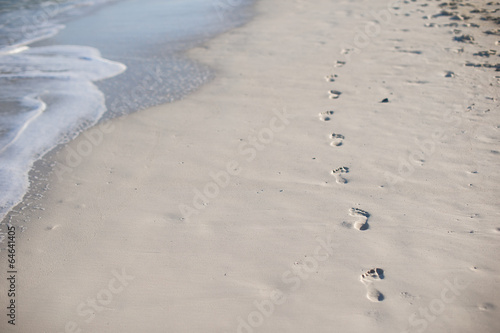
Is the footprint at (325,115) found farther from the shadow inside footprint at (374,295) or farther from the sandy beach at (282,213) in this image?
the shadow inside footprint at (374,295)

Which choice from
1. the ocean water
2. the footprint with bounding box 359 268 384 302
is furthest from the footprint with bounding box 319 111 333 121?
the footprint with bounding box 359 268 384 302

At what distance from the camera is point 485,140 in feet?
12.2

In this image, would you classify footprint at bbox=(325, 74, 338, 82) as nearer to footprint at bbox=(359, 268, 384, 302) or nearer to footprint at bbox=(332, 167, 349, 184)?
footprint at bbox=(332, 167, 349, 184)

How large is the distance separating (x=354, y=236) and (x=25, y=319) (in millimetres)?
2245

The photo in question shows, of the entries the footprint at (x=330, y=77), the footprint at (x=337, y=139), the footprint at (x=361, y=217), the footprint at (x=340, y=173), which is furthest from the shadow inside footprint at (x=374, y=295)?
the footprint at (x=330, y=77)

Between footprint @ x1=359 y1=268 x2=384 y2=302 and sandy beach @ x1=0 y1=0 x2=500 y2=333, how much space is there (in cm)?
1

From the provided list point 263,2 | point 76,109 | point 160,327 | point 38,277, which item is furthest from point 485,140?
point 263,2

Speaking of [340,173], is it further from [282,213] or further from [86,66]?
[86,66]

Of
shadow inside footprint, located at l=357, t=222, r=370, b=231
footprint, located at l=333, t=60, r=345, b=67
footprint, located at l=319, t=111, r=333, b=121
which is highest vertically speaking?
footprint, located at l=333, t=60, r=345, b=67

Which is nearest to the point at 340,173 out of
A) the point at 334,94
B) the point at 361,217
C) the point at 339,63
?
the point at 361,217

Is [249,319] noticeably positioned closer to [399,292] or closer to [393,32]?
[399,292]

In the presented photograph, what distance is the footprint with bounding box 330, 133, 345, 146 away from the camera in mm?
3896

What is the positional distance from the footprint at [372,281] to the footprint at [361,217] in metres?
0.40

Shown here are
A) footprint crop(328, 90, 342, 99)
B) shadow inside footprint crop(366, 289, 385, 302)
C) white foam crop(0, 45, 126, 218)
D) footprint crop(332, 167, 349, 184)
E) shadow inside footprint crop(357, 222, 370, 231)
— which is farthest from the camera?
footprint crop(328, 90, 342, 99)
